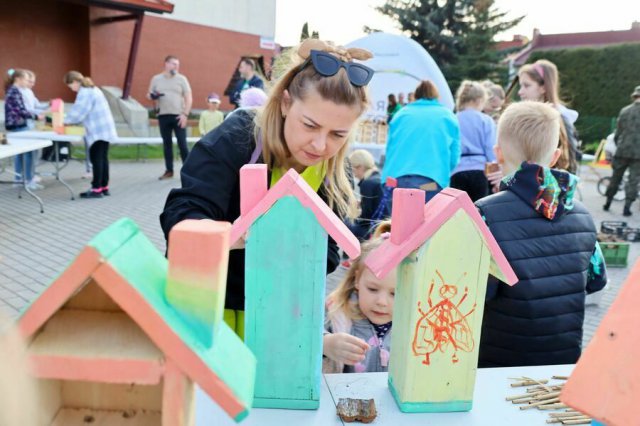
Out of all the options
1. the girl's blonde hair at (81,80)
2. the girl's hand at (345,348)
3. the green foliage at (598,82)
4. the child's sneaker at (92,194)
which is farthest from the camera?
the green foliage at (598,82)

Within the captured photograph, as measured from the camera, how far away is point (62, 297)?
61 cm

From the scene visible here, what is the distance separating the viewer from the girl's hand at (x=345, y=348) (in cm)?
120

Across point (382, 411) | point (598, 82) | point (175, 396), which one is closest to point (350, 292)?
point (382, 411)

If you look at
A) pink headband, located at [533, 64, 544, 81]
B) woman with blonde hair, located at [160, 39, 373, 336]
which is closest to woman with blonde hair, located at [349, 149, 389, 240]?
pink headband, located at [533, 64, 544, 81]

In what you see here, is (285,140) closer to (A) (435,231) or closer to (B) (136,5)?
(A) (435,231)

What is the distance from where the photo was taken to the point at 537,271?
165 centimetres

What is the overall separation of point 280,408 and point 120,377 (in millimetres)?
459

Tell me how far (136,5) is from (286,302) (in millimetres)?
13593

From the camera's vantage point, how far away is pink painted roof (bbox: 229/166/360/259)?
3.13 feet

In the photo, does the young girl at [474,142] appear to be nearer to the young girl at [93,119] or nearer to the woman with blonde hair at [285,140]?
the woman with blonde hair at [285,140]

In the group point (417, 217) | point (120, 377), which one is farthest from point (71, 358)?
point (417, 217)

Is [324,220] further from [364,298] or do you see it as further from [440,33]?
[440,33]

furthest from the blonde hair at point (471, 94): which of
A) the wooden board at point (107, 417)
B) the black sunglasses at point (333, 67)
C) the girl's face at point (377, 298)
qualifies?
the wooden board at point (107, 417)

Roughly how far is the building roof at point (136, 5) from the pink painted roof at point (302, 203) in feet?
44.2
